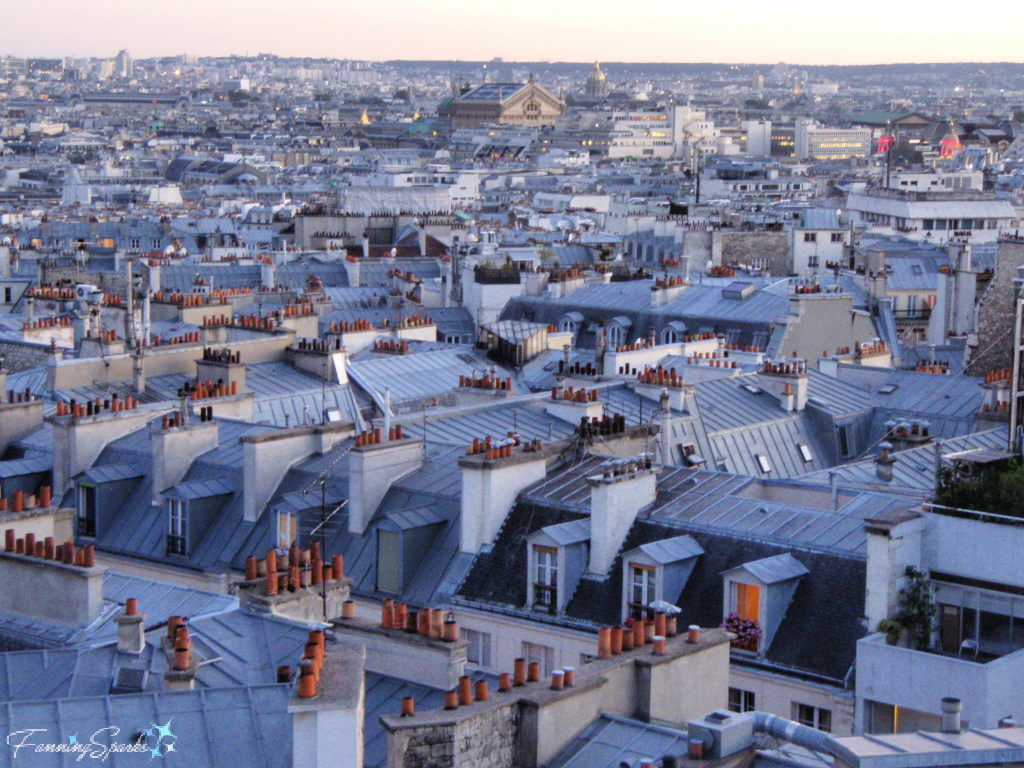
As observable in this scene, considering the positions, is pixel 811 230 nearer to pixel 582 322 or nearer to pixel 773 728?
pixel 582 322

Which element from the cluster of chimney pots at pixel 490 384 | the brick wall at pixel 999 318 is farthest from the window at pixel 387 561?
the brick wall at pixel 999 318

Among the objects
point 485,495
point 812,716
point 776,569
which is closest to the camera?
point 812,716

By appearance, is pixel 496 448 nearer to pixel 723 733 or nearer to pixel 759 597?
pixel 759 597

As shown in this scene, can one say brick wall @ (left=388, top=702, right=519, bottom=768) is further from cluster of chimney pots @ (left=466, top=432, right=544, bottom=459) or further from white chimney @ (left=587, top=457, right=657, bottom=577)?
cluster of chimney pots @ (left=466, top=432, right=544, bottom=459)

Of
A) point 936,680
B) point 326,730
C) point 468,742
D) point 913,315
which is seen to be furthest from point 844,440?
point 913,315

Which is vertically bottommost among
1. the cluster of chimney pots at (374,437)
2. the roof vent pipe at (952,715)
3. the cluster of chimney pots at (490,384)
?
the cluster of chimney pots at (490,384)

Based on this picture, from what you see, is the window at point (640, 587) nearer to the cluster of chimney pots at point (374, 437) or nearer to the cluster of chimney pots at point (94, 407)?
the cluster of chimney pots at point (374, 437)
